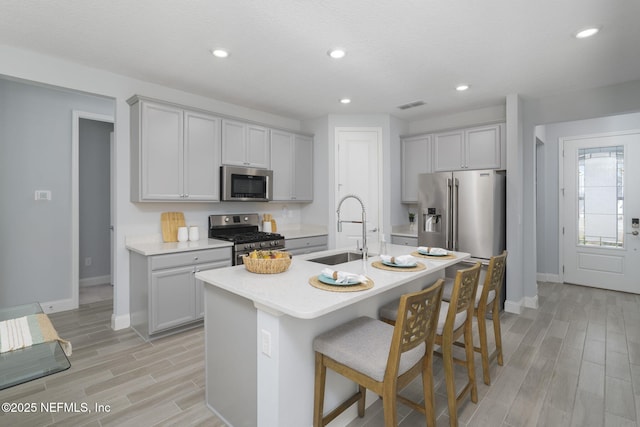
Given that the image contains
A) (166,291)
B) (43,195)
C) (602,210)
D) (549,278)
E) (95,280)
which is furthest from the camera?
(549,278)

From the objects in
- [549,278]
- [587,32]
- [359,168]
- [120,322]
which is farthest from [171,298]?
[549,278]

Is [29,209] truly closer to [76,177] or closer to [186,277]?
[76,177]

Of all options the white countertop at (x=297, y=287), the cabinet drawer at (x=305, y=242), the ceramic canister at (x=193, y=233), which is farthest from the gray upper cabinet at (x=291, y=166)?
the white countertop at (x=297, y=287)

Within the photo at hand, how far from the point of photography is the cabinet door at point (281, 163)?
4.45m

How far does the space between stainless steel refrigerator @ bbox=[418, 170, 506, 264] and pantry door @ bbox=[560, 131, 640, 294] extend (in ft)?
6.32

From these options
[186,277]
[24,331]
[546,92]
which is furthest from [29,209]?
[546,92]

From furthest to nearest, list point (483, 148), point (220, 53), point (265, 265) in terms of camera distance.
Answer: point (483, 148) < point (220, 53) < point (265, 265)

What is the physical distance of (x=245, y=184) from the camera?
160 inches

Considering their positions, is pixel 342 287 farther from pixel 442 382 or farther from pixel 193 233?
pixel 193 233

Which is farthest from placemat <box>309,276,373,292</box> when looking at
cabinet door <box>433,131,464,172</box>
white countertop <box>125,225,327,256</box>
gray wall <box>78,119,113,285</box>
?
gray wall <box>78,119,113,285</box>

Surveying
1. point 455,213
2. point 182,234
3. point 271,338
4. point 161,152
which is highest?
point 161,152

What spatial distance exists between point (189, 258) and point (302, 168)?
2234 mm

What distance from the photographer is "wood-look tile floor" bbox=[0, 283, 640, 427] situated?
1.99 meters

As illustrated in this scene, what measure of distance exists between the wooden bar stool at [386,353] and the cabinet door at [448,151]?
3321 mm
